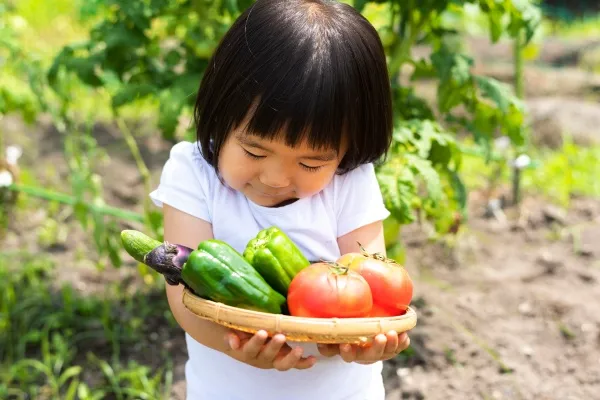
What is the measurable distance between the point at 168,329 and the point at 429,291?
1158 millimetres

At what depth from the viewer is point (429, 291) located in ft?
12.6

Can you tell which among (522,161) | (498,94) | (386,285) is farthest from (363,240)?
(522,161)

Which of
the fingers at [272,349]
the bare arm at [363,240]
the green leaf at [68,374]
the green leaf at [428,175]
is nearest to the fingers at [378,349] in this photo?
the fingers at [272,349]

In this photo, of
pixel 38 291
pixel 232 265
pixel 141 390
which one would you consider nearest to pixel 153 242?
pixel 232 265

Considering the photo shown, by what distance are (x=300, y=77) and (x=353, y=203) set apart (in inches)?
18.4

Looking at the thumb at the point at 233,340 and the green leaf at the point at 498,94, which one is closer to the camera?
the thumb at the point at 233,340

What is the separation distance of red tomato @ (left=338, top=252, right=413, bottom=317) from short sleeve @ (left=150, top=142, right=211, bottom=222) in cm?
45

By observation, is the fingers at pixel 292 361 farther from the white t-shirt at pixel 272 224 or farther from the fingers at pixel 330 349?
the white t-shirt at pixel 272 224

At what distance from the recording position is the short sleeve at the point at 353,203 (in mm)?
2248

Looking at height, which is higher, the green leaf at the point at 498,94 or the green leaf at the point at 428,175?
the green leaf at the point at 498,94

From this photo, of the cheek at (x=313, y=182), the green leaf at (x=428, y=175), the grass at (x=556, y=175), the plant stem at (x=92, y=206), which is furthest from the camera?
the grass at (x=556, y=175)

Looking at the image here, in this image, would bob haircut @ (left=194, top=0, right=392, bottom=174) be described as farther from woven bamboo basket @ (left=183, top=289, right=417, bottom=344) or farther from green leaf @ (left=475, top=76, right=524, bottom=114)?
green leaf @ (left=475, top=76, right=524, bottom=114)

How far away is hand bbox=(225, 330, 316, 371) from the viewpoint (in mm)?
1769

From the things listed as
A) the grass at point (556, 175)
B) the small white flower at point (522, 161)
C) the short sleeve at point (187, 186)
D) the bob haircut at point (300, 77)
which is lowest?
the grass at point (556, 175)
